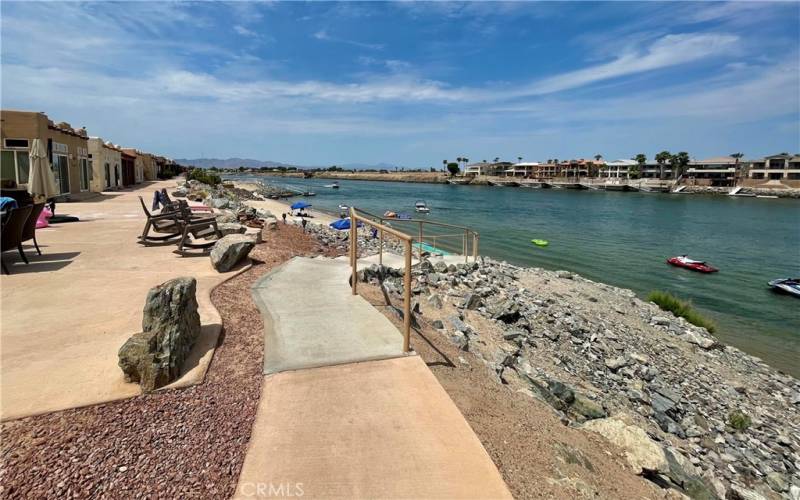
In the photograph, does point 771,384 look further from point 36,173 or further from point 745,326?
point 36,173

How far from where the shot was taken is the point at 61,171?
2019cm

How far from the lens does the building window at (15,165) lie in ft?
57.3

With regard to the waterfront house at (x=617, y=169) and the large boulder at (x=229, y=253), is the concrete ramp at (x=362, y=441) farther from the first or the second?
the waterfront house at (x=617, y=169)

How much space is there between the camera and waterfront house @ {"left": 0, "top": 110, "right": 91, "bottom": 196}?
17266 millimetres

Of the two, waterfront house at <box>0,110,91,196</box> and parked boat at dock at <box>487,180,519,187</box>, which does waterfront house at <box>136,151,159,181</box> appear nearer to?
waterfront house at <box>0,110,91,196</box>

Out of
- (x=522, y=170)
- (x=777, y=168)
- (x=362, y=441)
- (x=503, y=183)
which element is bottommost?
(x=362, y=441)

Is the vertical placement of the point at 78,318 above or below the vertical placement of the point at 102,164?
below

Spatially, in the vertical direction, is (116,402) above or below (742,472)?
above

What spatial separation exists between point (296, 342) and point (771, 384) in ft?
32.6

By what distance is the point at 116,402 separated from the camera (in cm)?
335

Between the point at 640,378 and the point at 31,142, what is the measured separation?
72.8ft

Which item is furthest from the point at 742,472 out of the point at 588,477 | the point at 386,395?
the point at 386,395

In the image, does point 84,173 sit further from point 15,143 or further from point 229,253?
point 229,253

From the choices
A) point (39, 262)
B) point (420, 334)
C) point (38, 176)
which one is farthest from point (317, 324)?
point (38, 176)
